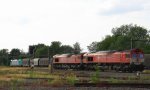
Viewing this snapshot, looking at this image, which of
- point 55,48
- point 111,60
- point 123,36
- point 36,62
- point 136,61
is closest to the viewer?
point 136,61

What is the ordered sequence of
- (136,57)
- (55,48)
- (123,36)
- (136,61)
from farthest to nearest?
(55,48)
(123,36)
(136,57)
(136,61)

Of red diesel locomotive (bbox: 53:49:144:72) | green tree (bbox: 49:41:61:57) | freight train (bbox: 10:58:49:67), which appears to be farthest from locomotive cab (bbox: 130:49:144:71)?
green tree (bbox: 49:41:61:57)

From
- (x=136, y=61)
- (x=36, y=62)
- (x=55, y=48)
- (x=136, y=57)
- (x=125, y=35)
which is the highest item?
(x=125, y=35)

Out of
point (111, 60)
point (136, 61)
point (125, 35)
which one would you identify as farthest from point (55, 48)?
point (136, 61)

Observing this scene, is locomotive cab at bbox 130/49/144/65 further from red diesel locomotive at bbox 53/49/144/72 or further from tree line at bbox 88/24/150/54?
tree line at bbox 88/24/150/54

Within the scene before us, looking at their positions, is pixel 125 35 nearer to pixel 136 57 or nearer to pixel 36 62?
pixel 36 62

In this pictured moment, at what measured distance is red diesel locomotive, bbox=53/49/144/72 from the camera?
4641cm

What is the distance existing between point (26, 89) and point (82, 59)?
42.1m

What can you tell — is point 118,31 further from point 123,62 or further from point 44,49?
point 123,62

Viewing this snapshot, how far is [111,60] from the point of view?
4941cm

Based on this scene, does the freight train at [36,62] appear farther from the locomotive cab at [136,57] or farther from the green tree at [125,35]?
the green tree at [125,35]

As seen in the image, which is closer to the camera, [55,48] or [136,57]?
[136,57]

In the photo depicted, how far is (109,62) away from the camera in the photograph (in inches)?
1975

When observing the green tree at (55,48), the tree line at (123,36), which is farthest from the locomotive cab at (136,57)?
the green tree at (55,48)
